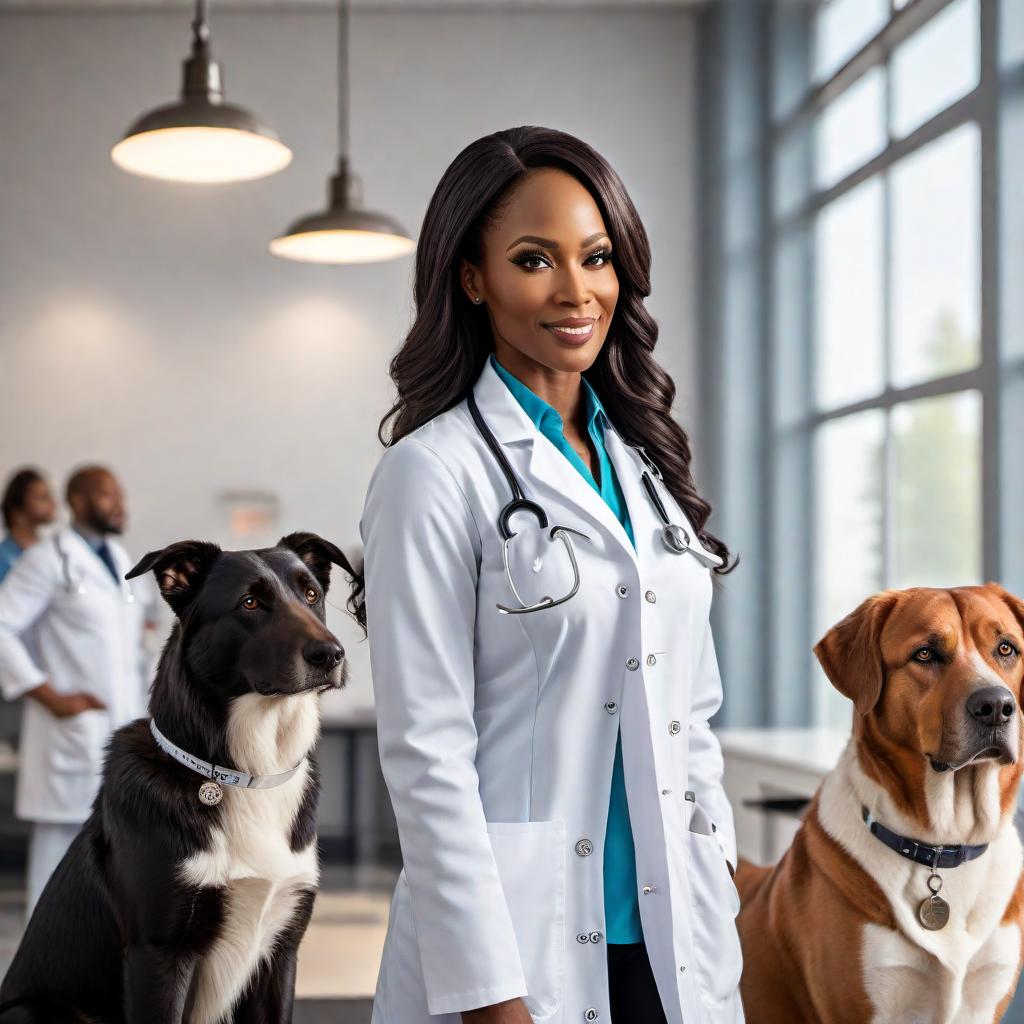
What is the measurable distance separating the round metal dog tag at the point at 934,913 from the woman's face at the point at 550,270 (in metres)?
0.86

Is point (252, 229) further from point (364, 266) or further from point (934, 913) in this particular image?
point (934, 913)

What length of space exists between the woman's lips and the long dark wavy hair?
0.34ft

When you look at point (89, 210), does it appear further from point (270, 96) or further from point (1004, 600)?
point (1004, 600)

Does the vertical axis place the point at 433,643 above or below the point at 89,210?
below

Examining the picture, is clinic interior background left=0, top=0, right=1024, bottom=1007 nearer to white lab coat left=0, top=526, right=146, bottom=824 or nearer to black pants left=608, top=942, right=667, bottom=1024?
white lab coat left=0, top=526, right=146, bottom=824

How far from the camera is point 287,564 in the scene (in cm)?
150

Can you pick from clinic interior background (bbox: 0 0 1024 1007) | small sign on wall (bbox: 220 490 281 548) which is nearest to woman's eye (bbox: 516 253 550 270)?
clinic interior background (bbox: 0 0 1024 1007)

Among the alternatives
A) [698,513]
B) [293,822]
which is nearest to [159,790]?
[293,822]

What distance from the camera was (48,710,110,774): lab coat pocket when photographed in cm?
379

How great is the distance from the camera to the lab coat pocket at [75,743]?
3.79 meters

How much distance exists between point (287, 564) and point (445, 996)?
558 millimetres

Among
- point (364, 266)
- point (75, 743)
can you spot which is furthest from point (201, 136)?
point (364, 266)

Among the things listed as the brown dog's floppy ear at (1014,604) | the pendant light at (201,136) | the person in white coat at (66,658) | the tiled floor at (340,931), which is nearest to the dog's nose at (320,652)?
the brown dog's floppy ear at (1014,604)

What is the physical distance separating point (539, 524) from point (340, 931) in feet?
13.3
